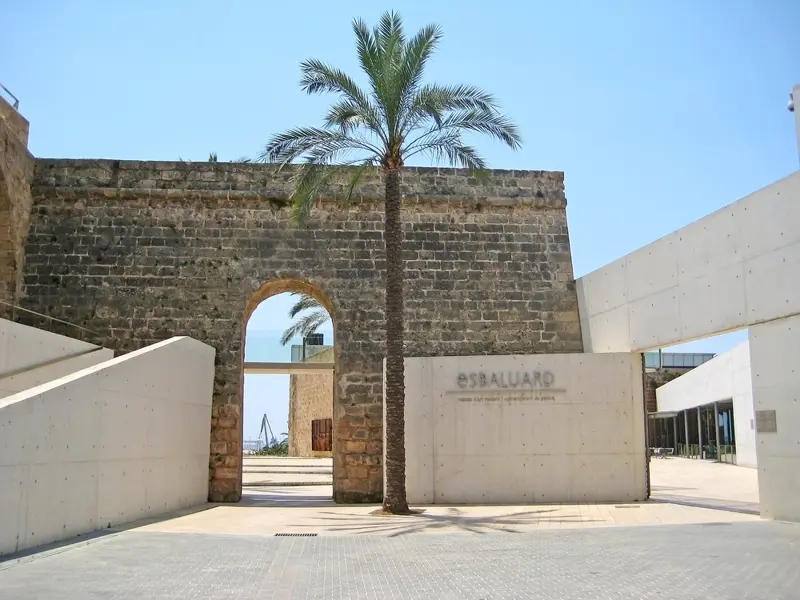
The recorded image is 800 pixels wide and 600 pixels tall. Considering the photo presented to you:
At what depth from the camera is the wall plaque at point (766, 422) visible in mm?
11070

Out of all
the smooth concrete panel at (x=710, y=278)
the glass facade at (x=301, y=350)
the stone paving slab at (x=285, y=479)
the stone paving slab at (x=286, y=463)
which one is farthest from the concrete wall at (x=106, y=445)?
the stone paving slab at (x=286, y=463)

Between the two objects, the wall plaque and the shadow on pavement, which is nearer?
the shadow on pavement

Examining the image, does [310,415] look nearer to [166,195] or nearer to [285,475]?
[285,475]

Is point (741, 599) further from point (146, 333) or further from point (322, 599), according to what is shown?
point (146, 333)

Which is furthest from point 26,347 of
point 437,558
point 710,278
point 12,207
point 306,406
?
Answer: point 306,406

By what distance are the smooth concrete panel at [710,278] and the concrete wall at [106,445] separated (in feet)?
26.5

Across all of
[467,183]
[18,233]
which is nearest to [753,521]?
[467,183]

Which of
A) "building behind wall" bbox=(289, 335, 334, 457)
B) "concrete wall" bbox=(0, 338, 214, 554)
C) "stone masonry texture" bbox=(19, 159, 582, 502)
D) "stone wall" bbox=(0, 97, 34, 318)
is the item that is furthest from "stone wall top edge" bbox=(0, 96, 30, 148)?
"building behind wall" bbox=(289, 335, 334, 457)

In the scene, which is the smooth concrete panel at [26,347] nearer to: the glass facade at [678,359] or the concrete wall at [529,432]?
the concrete wall at [529,432]

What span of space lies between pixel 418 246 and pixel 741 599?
472 inches

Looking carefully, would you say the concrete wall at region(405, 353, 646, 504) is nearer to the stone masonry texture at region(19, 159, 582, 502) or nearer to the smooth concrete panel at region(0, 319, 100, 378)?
the stone masonry texture at region(19, 159, 582, 502)

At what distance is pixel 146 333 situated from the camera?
1641cm

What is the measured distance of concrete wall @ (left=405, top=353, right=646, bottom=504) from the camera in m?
14.4

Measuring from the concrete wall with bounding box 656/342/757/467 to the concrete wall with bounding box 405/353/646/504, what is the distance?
9.68 meters
